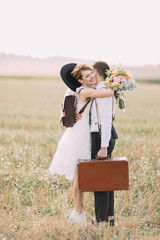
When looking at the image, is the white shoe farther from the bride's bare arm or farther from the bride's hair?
the bride's hair

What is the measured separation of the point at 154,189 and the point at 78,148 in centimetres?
189

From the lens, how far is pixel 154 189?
6008mm

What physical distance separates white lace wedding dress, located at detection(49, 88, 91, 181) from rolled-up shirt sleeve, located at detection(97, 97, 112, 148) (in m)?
0.27

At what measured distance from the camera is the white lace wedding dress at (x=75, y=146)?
185 inches

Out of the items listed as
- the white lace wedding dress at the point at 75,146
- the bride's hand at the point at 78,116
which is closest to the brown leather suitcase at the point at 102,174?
the white lace wedding dress at the point at 75,146

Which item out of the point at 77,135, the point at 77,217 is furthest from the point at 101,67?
the point at 77,217

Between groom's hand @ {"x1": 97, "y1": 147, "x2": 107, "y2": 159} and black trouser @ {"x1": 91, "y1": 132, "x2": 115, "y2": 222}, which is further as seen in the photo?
black trouser @ {"x1": 91, "y1": 132, "x2": 115, "y2": 222}

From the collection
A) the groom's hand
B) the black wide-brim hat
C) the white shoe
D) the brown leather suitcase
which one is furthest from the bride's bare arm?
the white shoe

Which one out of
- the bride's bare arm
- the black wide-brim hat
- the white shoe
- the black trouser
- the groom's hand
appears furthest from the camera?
the white shoe

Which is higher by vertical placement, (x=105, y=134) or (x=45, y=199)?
(x=105, y=134)

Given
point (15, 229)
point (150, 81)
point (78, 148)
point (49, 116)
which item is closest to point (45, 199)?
point (15, 229)

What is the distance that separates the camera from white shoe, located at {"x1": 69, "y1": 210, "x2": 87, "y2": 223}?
495 cm

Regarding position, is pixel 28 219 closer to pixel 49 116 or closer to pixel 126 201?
pixel 126 201

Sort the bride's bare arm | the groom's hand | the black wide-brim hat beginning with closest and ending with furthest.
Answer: the bride's bare arm → the groom's hand → the black wide-brim hat
